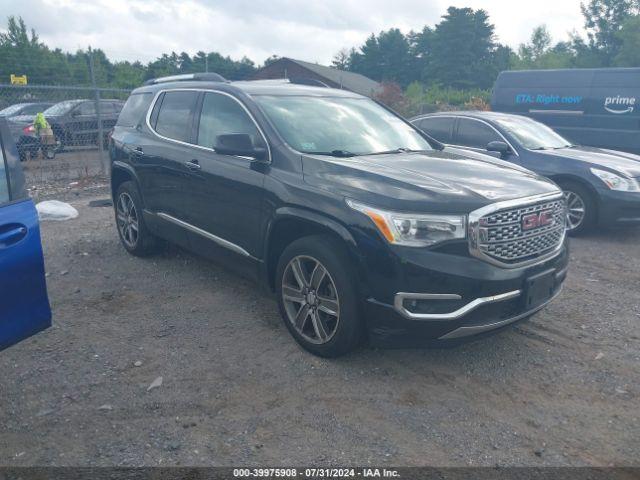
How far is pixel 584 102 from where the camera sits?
421 inches

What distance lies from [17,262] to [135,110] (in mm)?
3540

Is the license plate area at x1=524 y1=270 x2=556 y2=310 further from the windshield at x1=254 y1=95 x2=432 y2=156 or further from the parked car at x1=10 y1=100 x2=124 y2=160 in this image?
the parked car at x1=10 y1=100 x2=124 y2=160

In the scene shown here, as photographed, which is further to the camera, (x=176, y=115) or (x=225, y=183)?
(x=176, y=115)

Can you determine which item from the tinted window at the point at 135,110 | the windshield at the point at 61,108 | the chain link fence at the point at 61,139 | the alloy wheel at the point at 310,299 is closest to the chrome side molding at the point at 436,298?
the alloy wheel at the point at 310,299

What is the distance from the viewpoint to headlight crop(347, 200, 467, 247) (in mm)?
3170

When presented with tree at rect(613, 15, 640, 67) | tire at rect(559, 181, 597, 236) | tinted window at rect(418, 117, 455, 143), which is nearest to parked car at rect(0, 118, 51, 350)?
tire at rect(559, 181, 597, 236)

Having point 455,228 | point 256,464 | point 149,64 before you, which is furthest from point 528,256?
point 149,64

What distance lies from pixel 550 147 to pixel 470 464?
6017mm

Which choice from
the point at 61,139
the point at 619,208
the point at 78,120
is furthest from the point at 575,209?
the point at 78,120

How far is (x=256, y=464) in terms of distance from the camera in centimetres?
272

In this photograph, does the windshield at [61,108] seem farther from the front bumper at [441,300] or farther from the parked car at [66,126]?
the front bumper at [441,300]

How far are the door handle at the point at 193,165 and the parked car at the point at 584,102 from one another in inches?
337

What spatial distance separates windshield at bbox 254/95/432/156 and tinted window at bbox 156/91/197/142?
0.93 metres

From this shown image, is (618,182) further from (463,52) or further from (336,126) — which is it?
(463,52)
